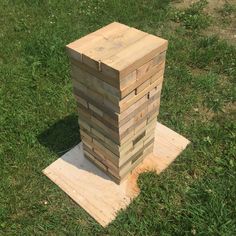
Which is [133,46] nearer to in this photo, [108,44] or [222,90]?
[108,44]

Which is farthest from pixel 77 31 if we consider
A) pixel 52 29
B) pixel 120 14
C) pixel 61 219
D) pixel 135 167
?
pixel 61 219

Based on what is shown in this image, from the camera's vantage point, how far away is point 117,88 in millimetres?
2971

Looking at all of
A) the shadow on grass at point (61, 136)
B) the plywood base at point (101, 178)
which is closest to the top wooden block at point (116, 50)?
the plywood base at point (101, 178)

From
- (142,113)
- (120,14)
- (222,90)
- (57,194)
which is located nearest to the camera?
(142,113)

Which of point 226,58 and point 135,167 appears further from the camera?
point 226,58

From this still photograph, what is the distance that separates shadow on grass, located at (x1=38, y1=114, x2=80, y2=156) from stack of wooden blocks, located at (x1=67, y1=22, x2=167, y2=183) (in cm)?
71

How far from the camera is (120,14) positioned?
24.5 feet

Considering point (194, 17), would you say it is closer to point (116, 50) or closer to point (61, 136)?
point (61, 136)

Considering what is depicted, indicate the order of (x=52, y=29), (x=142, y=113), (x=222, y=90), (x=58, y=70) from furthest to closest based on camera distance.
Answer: (x=52, y=29)
(x=58, y=70)
(x=222, y=90)
(x=142, y=113)

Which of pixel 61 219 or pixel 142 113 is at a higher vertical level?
pixel 142 113

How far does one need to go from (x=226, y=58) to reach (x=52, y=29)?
362 centimetres

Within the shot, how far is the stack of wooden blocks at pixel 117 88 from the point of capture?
2998 millimetres

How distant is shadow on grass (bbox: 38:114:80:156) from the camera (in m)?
4.64

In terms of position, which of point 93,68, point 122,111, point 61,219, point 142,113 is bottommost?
point 61,219
